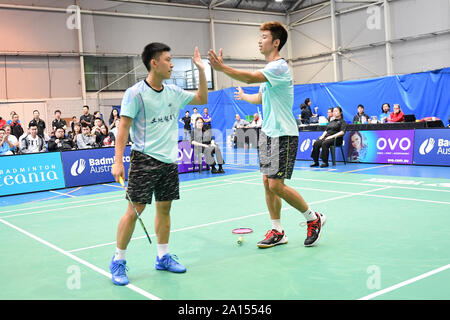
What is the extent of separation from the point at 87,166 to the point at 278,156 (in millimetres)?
8008

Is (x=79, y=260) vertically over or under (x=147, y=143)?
under

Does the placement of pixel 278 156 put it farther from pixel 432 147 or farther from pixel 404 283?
pixel 432 147

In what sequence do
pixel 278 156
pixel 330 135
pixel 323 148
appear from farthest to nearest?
1. pixel 330 135
2. pixel 323 148
3. pixel 278 156

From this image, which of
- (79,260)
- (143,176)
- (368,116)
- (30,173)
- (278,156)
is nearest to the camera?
(143,176)

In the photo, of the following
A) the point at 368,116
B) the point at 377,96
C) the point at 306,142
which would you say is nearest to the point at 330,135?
the point at 306,142

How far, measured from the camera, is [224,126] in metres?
25.5

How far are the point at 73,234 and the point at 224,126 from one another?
19.7 meters

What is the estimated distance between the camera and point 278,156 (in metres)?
4.77

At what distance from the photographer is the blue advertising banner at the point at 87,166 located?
447 inches

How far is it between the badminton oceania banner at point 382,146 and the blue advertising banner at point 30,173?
8.26 m

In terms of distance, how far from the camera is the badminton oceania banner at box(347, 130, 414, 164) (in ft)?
40.0

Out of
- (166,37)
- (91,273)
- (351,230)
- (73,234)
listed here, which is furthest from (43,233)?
(166,37)
